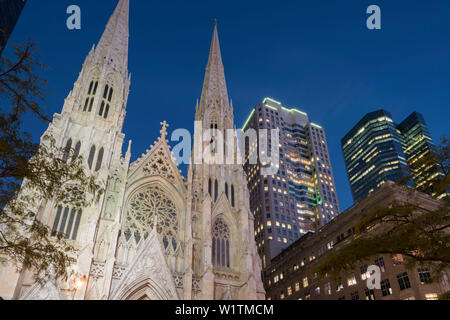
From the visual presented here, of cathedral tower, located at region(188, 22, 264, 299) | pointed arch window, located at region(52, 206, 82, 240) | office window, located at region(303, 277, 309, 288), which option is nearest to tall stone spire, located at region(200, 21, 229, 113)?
cathedral tower, located at region(188, 22, 264, 299)

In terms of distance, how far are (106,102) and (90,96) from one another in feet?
6.34

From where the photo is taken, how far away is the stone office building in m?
39.1

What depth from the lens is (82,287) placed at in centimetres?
2703

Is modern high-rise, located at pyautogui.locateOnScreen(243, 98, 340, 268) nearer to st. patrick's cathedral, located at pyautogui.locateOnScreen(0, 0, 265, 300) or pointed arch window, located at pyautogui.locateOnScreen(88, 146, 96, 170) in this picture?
st. patrick's cathedral, located at pyautogui.locateOnScreen(0, 0, 265, 300)

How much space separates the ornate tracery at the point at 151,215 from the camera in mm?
34506

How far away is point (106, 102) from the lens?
42000mm

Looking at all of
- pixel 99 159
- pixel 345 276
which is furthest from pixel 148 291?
pixel 345 276

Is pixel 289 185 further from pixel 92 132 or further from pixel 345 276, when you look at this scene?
pixel 92 132

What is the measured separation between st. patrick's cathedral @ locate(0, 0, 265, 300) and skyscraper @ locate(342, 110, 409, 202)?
112 metres
